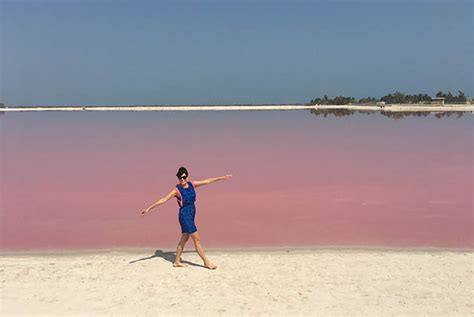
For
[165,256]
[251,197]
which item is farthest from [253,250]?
[251,197]

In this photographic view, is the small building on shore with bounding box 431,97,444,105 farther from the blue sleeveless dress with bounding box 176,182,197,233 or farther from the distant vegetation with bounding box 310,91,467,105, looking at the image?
the blue sleeveless dress with bounding box 176,182,197,233

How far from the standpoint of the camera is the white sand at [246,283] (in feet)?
17.6

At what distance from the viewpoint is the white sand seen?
5.36m

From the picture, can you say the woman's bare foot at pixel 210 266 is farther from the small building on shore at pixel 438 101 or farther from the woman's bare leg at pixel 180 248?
the small building on shore at pixel 438 101

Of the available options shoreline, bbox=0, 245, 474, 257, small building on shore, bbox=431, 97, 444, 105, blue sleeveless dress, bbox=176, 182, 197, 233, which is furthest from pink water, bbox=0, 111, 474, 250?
small building on shore, bbox=431, 97, 444, 105

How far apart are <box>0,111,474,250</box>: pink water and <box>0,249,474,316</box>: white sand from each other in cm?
99

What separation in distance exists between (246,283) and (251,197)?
601 centimetres

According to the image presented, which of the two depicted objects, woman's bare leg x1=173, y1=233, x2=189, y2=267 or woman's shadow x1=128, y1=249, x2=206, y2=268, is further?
woman's shadow x1=128, y1=249, x2=206, y2=268

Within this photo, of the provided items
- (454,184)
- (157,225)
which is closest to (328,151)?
(454,184)

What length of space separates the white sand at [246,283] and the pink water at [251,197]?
993 millimetres

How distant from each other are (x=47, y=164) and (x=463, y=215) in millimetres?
14666

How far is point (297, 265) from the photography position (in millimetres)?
6762

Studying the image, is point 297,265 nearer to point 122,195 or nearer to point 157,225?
point 157,225

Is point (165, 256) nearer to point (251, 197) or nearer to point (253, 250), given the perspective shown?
point (253, 250)
